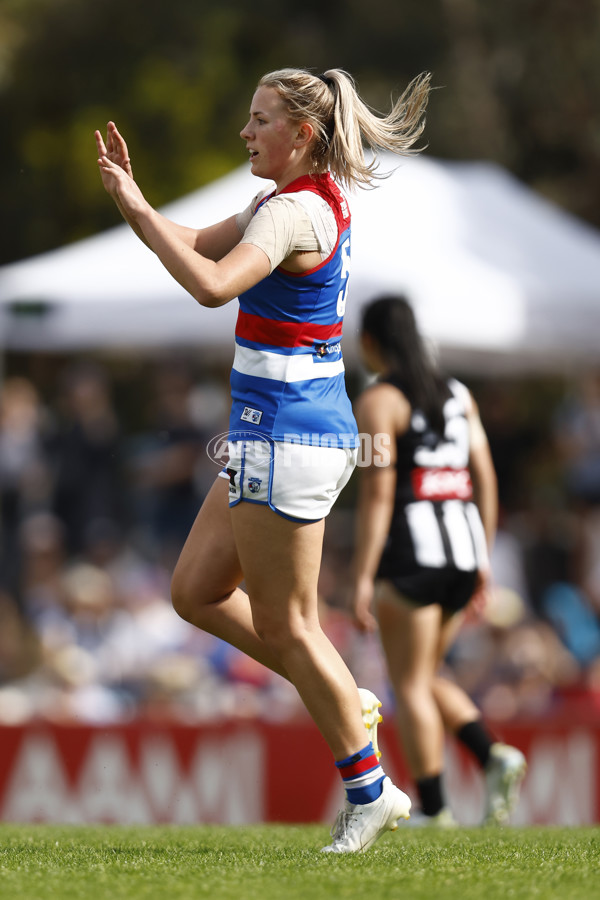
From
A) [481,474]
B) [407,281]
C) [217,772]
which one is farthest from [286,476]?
[407,281]

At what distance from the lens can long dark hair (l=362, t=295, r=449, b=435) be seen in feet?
18.1

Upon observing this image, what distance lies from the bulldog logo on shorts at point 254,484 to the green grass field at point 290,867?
3.18 feet

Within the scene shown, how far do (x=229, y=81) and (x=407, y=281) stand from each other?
10.8m

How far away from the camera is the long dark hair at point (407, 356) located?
5.52 metres

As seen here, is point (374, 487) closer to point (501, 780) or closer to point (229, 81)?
point (501, 780)

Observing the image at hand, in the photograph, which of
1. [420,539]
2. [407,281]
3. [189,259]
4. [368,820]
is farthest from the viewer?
[407,281]

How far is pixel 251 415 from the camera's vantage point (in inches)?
145

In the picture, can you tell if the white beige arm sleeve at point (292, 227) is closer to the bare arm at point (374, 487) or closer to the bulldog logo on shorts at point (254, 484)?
the bulldog logo on shorts at point (254, 484)

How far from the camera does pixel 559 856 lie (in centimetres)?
387

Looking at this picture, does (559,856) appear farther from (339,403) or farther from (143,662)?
(143,662)

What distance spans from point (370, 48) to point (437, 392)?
15.3 m

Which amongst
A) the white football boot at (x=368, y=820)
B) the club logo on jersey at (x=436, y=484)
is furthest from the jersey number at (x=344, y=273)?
the club logo on jersey at (x=436, y=484)

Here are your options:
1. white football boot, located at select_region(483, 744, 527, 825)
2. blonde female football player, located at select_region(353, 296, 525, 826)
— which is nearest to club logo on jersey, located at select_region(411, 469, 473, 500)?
blonde female football player, located at select_region(353, 296, 525, 826)

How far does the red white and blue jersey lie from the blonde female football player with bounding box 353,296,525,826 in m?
1.70
